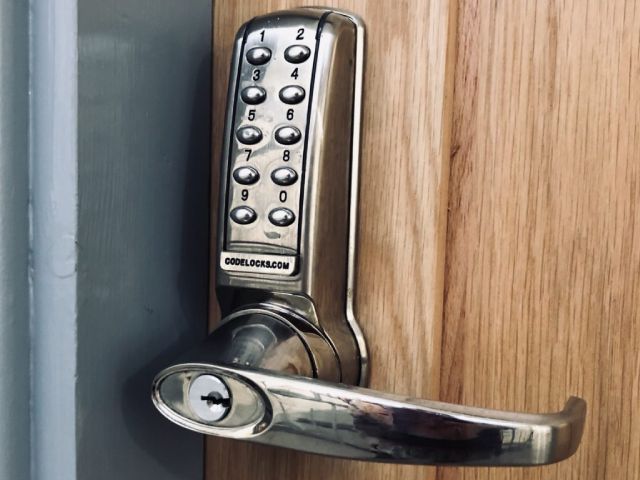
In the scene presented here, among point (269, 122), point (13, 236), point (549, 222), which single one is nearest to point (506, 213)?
point (549, 222)

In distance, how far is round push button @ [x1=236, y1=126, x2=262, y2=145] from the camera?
344 mm

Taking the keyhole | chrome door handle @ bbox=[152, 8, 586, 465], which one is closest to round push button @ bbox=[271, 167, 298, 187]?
chrome door handle @ bbox=[152, 8, 586, 465]

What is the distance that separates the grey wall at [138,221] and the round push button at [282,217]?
68 mm

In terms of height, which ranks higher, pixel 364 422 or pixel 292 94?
pixel 292 94

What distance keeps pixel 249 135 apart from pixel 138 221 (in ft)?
0.23

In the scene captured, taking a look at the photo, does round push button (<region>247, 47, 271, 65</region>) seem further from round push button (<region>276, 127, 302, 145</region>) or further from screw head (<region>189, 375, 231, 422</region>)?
screw head (<region>189, 375, 231, 422</region>)

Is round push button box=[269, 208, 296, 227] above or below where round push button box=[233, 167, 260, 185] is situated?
below

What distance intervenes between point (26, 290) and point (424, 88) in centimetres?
21

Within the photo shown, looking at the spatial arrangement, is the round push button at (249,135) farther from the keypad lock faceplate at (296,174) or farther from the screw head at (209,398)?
the screw head at (209,398)

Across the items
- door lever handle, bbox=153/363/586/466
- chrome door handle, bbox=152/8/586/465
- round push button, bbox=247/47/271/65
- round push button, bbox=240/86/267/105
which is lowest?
door lever handle, bbox=153/363/586/466

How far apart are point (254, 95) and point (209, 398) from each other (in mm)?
142

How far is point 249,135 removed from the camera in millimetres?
344

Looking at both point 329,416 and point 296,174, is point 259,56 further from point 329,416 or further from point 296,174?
point 329,416

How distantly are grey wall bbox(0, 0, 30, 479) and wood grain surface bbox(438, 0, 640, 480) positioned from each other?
202mm
